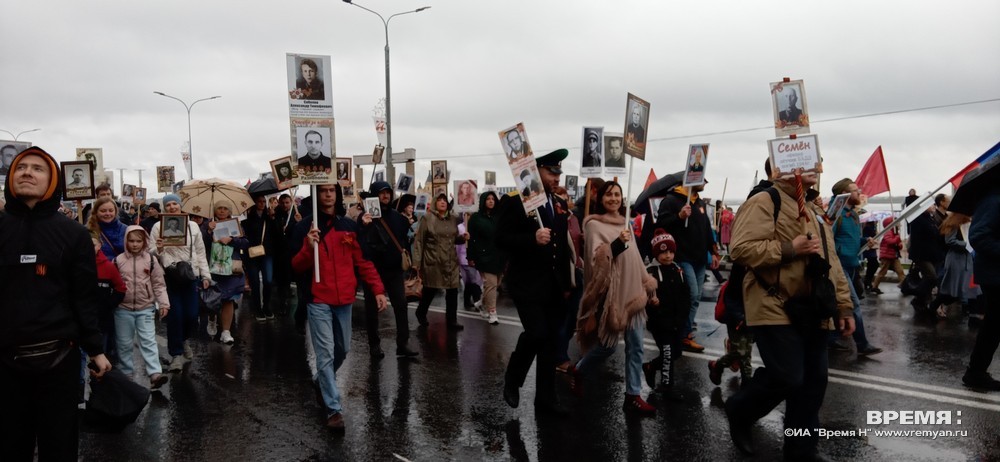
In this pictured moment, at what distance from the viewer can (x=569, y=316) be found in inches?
315

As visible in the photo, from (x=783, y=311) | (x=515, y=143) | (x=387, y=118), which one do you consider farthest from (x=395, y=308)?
(x=387, y=118)

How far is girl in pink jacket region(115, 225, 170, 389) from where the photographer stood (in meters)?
7.22

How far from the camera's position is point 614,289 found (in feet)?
19.5

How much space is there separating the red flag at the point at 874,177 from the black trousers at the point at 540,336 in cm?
754

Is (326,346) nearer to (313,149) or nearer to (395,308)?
(313,149)

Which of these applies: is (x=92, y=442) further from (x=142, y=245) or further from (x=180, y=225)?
(x=180, y=225)

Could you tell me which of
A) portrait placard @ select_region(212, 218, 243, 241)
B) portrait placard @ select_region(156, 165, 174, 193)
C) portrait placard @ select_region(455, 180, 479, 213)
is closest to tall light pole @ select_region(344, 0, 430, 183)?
portrait placard @ select_region(156, 165, 174, 193)

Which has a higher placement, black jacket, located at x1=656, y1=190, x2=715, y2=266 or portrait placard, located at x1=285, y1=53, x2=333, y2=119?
portrait placard, located at x1=285, y1=53, x2=333, y2=119

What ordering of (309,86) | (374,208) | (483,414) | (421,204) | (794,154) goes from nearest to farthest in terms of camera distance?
(794,154), (483,414), (309,86), (374,208), (421,204)

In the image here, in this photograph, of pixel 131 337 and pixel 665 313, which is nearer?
pixel 665 313

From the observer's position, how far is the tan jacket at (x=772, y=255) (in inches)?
182

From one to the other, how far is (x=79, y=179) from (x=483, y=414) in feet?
14.9

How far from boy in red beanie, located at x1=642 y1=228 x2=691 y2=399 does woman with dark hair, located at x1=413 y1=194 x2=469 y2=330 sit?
4198 millimetres

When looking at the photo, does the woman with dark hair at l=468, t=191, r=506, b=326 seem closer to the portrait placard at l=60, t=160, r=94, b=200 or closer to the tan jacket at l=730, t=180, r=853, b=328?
the portrait placard at l=60, t=160, r=94, b=200
